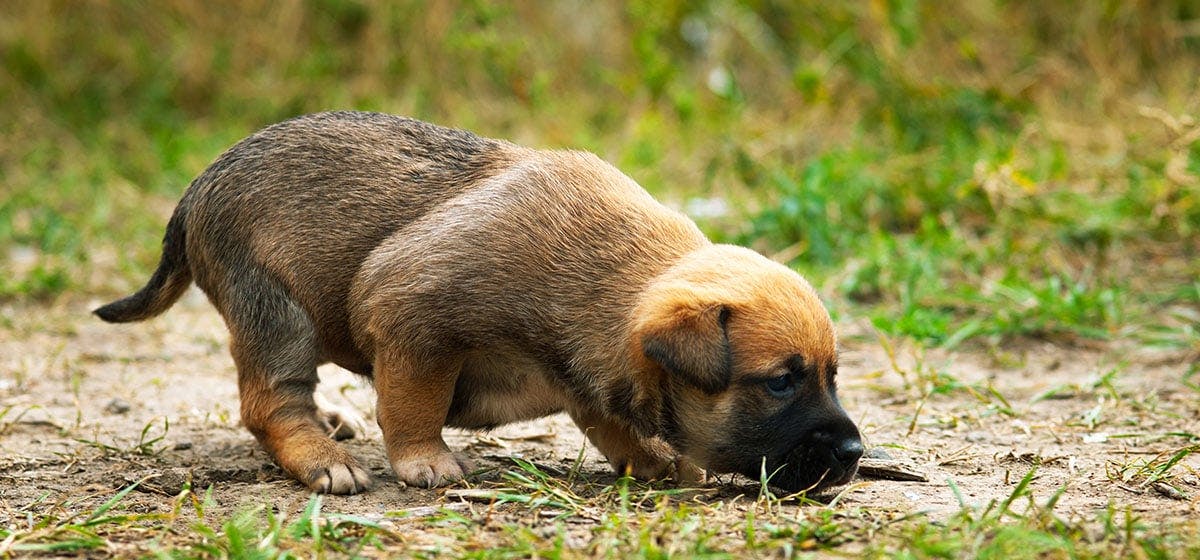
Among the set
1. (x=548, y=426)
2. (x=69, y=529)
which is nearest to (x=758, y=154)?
(x=548, y=426)

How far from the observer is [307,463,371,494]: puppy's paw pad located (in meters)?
4.57

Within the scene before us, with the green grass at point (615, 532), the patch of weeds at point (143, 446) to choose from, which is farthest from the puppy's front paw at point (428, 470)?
the patch of weeds at point (143, 446)

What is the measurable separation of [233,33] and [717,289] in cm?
918

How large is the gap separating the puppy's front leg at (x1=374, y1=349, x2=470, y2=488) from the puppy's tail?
1.23 meters

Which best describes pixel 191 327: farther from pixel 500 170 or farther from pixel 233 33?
pixel 233 33

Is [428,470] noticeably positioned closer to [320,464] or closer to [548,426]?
[320,464]

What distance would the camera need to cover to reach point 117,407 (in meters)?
5.81

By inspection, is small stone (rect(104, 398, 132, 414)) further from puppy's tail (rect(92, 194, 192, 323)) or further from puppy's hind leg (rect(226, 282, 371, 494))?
puppy's hind leg (rect(226, 282, 371, 494))

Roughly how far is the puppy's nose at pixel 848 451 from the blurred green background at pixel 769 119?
2635 millimetres

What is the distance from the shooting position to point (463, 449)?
534cm

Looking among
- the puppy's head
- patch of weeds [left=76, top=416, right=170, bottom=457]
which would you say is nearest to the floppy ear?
the puppy's head

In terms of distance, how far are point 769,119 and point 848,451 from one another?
23.5 ft

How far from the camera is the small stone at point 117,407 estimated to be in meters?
5.79

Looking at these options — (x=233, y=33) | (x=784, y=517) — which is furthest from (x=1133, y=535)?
(x=233, y=33)
